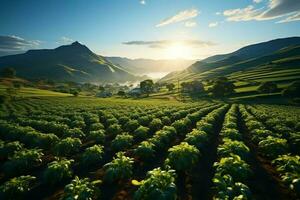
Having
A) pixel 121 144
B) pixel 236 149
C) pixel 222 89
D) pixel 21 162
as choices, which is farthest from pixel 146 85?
pixel 21 162

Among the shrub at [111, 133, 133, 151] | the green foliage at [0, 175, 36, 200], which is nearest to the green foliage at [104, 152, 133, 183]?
the green foliage at [0, 175, 36, 200]

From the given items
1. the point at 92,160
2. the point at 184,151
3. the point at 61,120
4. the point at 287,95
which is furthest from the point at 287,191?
the point at 287,95

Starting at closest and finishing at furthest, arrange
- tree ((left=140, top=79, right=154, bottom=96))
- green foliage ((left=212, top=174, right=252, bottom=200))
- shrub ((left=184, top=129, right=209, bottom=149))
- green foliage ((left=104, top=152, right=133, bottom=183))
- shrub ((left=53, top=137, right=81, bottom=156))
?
green foliage ((left=212, top=174, right=252, bottom=200)) < green foliage ((left=104, top=152, right=133, bottom=183)) < shrub ((left=53, top=137, right=81, bottom=156)) < shrub ((left=184, top=129, right=209, bottom=149)) < tree ((left=140, top=79, right=154, bottom=96))

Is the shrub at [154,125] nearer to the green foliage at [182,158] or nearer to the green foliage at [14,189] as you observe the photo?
the green foliage at [182,158]

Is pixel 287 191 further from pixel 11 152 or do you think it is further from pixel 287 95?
pixel 287 95

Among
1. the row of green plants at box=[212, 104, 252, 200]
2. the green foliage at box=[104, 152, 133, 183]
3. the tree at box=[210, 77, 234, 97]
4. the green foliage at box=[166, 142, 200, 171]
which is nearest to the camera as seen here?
the row of green plants at box=[212, 104, 252, 200]

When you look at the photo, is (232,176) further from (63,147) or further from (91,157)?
(63,147)

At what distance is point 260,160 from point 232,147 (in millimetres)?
3898

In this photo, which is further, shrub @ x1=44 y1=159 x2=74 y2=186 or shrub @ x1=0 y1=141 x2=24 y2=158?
shrub @ x1=0 y1=141 x2=24 y2=158

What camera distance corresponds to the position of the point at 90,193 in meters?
12.9

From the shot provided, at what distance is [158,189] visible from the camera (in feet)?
40.3

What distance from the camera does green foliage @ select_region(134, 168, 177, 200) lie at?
12.2 m

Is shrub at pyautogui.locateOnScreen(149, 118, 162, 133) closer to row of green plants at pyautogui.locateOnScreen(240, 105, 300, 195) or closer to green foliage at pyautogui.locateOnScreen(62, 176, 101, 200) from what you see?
row of green plants at pyautogui.locateOnScreen(240, 105, 300, 195)

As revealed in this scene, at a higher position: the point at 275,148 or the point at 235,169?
the point at 235,169
